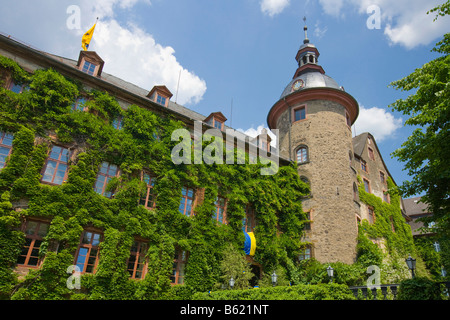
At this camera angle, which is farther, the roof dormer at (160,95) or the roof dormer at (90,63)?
the roof dormer at (160,95)

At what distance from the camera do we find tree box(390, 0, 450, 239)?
1180cm

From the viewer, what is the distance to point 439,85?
41.1 feet

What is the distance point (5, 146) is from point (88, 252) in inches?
225

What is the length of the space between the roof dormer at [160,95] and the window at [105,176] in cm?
551

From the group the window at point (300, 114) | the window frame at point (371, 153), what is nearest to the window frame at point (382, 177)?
the window frame at point (371, 153)

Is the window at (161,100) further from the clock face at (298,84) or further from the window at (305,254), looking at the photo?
the window at (305,254)

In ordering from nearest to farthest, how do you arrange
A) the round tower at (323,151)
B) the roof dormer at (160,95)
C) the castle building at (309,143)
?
the castle building at (309,143)
the roof dormer at (160,95)
the round tower at (323,151)

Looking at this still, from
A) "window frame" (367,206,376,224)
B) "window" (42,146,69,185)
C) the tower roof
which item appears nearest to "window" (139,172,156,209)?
"window" (42,146,69,185)

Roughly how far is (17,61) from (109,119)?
4.84m

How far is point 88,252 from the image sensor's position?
1399cm

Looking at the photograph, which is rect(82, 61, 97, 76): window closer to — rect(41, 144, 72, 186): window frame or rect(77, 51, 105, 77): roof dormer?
rect(77, 51, 105, 77): roof dormer

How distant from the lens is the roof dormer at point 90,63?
17.5 metres

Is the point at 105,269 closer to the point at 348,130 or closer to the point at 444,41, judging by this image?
the point at 444,41

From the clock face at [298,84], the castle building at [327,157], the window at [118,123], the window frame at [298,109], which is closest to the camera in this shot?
the window at [118,123]
